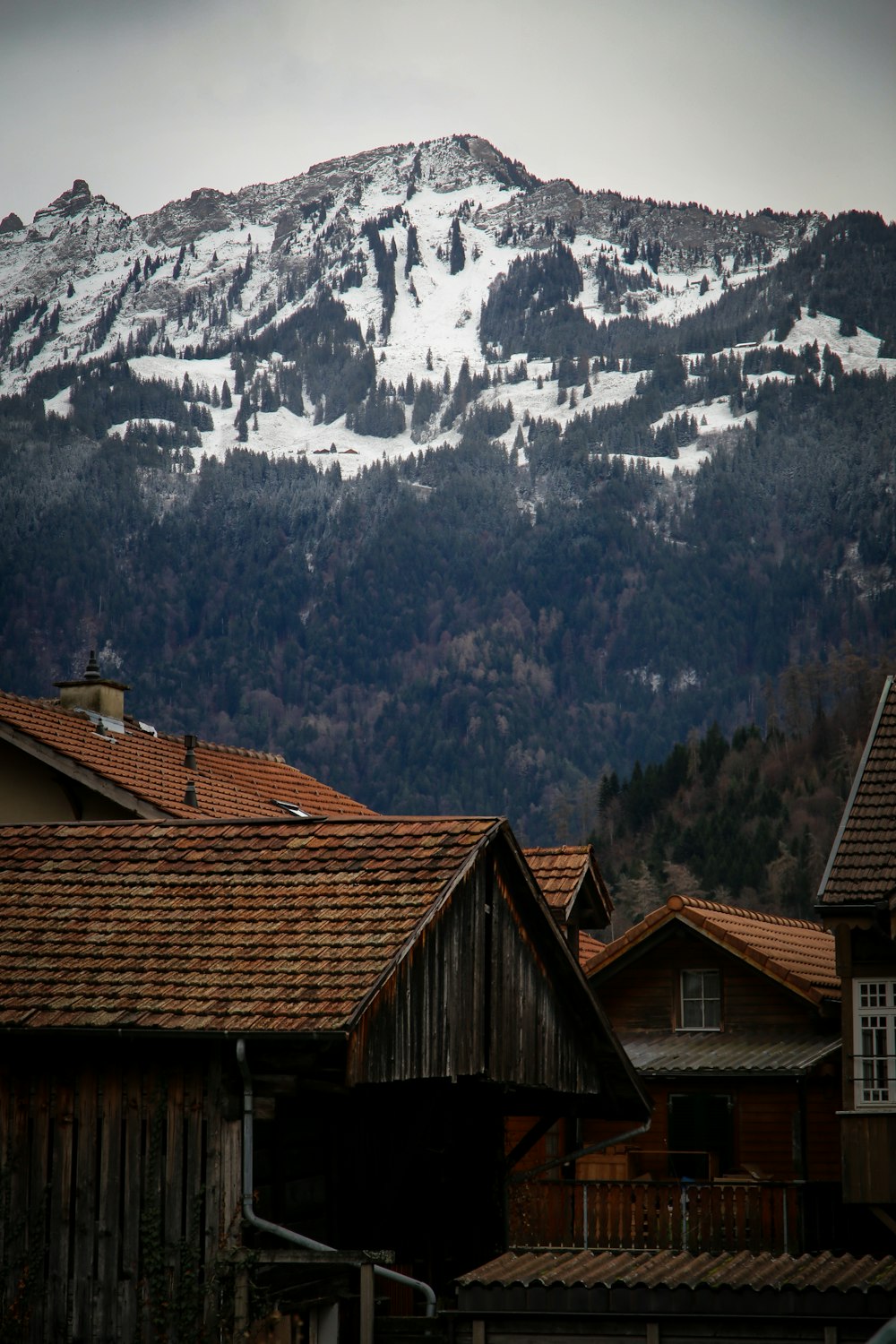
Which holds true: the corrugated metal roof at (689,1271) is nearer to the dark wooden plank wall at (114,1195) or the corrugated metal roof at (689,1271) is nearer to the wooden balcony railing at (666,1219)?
the wooden balcony railing at (666,1219)

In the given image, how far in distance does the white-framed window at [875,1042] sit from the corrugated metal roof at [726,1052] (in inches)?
120

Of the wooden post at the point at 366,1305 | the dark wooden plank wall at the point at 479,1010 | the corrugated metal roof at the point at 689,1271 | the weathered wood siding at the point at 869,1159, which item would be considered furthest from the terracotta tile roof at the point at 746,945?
the wooden post at the point at 366,1305

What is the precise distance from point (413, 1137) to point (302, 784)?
16.9 meters

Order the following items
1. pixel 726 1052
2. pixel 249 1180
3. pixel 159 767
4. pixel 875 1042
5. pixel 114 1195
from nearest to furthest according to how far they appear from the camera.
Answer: pixel 249 1180
pixel 114 1195
pixel 875 1042
pixel 159 767
pixel 726 1052

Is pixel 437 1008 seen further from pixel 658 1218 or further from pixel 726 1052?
pixel 726 1052

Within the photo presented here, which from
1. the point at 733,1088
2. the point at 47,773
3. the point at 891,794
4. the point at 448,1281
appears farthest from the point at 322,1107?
the point at 733,1088

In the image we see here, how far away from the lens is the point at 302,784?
32.8 meters

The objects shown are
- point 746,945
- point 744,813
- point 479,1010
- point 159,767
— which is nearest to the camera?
point 479,1010

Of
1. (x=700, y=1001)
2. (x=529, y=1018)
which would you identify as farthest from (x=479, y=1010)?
(x=700, y=1001)

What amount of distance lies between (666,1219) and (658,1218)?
0.25 m

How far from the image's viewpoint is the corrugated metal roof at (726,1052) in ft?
94.1

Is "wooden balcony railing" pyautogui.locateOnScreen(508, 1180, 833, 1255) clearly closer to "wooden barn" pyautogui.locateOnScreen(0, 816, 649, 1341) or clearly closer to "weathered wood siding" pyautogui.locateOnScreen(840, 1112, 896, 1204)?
"weathered wood siding" pyautogui.locateOnScreen(840, 1112, 896, 1204)

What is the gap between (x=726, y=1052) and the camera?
2995cm

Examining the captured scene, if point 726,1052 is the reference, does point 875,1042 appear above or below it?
above
